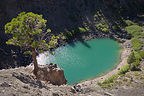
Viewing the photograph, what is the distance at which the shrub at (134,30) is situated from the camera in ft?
182

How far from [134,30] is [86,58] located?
898 inches

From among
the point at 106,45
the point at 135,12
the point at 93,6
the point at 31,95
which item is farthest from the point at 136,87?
the point at 135,12

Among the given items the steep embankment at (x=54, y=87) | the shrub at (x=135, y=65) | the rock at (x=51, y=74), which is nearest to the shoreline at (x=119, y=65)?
the steep embankment at (x=54, y=87)

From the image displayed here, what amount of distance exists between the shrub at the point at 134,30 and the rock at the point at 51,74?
36799mm

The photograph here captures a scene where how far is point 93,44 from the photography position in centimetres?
5284

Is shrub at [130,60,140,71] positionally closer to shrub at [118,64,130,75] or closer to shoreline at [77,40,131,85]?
shrub at [118,64,130,75]

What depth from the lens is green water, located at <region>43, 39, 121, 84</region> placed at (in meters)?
39.6

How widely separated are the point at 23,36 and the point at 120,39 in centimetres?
4036

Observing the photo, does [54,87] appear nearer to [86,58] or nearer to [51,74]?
[51,74]

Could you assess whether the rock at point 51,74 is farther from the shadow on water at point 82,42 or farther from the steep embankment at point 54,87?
the shadow on water at point 82,42

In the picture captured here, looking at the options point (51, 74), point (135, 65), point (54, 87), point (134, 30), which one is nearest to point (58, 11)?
point (134, 30)

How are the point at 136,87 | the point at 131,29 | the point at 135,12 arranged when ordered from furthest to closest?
1. the point at 135,12
2. the point at 131,29
3. the point at 136,87

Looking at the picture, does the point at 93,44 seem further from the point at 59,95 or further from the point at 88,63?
the point at 59,95

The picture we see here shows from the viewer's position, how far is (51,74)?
87.0 ft
